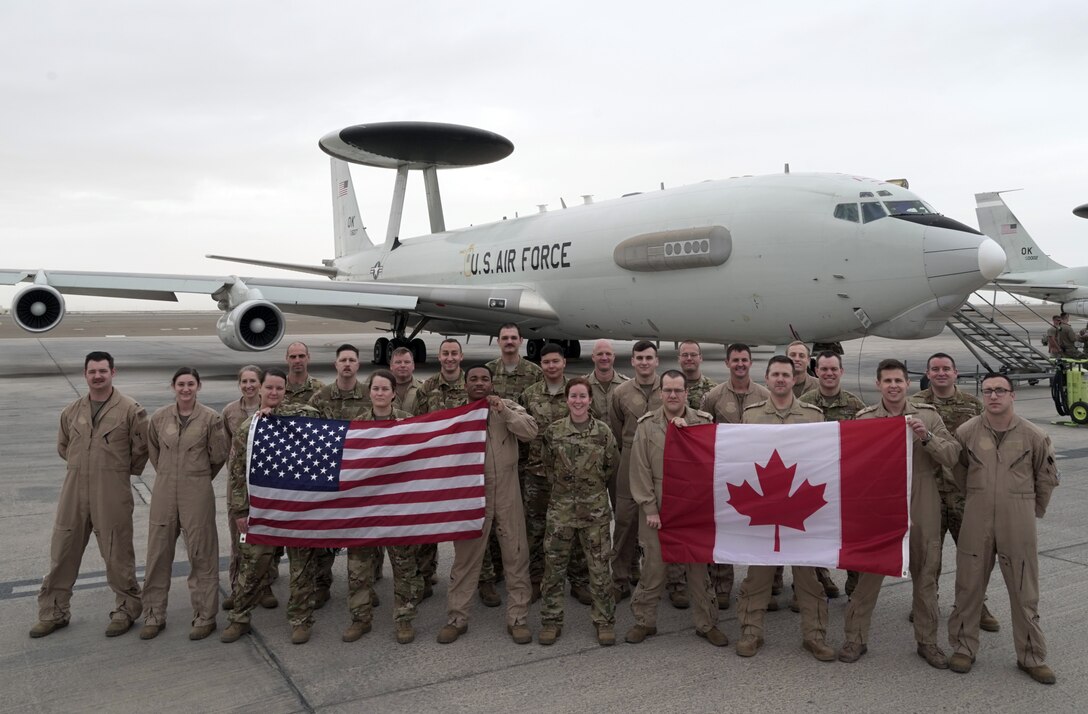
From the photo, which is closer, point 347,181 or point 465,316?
point 465,316

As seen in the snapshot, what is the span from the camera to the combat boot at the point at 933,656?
4340 millimetres

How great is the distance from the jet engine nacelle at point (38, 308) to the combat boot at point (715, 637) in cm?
1747

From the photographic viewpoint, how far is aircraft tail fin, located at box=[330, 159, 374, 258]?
110 feet

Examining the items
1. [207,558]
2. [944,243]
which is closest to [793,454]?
[207,558]

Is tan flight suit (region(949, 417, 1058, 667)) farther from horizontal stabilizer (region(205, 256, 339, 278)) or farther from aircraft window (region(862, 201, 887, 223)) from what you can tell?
horizontal stabilizer (region(205, 256, 339, 278))

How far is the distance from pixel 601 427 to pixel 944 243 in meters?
9.28

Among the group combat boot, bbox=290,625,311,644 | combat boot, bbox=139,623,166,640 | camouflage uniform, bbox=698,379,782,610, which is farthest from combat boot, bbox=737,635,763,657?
combat boot, bbox=139,623,166,640

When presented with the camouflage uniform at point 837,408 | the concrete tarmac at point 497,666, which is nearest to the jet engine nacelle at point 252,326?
the concrete tarmac at point 497,666

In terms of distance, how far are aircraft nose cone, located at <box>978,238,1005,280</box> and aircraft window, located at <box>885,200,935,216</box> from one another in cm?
121

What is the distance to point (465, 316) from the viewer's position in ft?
69.6

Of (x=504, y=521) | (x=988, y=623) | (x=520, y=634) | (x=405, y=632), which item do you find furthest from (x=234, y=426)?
(x=988, y=623)

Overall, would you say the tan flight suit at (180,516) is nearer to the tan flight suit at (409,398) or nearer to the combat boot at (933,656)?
the tan flight suit at (409,398)

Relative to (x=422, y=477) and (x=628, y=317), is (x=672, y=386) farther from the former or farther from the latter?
(x=628, y=317)

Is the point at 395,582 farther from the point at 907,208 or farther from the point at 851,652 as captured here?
the point at 907,208
